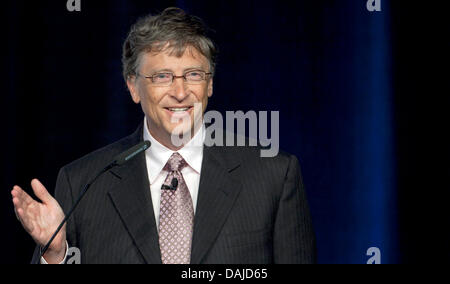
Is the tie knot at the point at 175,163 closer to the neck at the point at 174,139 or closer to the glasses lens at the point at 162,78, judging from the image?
the neck at the point at 174,139

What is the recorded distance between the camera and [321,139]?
114 inches

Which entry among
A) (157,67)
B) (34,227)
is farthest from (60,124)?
(34,227)

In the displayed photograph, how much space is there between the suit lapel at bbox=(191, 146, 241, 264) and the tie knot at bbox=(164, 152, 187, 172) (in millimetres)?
74

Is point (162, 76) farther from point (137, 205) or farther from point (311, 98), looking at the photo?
point (311, 98)

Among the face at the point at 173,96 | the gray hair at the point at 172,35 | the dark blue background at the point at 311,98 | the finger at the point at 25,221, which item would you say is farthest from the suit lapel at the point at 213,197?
the dark blue background at the point at 311,98

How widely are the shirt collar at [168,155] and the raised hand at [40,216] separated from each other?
0.37 metres

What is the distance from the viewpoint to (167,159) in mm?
2105

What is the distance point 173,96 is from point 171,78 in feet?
0.20

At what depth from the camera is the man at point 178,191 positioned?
6.38 ft

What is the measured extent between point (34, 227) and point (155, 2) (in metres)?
1.44

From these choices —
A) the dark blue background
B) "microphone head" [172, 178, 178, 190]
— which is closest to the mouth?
"microphone head" [172, 178, 178, 190]
